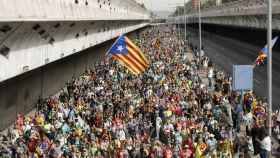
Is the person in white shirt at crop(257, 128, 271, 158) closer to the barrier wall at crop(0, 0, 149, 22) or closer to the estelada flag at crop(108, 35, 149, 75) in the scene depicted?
the barrier wall at crop(0, 0, 149, 22)

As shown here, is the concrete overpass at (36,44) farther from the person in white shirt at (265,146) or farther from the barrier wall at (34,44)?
the person in white shirt at (265,146)

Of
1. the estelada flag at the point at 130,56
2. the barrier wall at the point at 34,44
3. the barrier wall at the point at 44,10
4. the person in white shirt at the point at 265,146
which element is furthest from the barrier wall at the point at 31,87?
the person in white shirt at the point at 265,146

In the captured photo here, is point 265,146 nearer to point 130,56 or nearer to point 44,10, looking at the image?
point 44,10

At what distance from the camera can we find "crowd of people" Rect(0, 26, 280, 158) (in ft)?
56.2

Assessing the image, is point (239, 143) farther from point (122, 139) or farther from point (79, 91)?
point (79, 91)

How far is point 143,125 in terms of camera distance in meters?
20.5

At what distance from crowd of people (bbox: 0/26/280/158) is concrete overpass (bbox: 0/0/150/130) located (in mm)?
1115

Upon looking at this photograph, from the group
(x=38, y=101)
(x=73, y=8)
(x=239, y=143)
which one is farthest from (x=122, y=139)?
(x=38, y=101)

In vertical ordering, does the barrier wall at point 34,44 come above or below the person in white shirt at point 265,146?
above

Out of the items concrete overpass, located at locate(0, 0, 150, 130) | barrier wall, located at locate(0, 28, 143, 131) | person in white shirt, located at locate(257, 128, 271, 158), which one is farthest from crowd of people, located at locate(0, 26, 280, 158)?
concrete overpass, located at locate(0, 0, 150, 130)

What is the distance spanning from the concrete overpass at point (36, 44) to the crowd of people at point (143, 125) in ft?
3.66

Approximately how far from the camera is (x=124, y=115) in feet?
73.8

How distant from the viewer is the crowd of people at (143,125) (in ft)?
56.2

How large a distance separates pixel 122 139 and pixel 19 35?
4637mm
